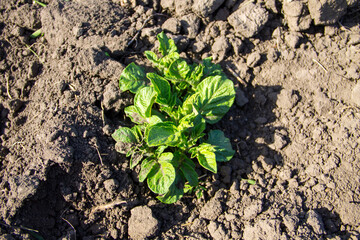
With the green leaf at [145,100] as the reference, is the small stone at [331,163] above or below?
below

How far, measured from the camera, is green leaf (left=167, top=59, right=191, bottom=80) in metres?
3.11

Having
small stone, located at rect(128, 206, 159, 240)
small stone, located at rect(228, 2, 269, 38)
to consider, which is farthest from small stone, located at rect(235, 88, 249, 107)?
small stone, located at rect(128, 206, 159, 240)

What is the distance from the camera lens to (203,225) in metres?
2.88

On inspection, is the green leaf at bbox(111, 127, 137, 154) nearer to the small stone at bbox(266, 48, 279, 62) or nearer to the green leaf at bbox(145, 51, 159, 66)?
the green leaf at bbox(145, 51, 159, 66)

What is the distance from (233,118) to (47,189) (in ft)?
6.53

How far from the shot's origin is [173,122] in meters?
2.89

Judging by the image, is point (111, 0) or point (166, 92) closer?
point (166, 92)

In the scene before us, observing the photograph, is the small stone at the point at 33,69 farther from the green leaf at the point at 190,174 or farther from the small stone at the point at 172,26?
the green leaf at the point at 190,174

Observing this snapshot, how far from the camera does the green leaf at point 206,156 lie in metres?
2.76

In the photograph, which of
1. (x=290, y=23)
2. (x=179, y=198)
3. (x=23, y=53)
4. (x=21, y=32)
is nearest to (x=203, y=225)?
(x=179, y=198)

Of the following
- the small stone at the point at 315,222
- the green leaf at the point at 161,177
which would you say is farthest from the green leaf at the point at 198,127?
the small stone at the point at 315,222

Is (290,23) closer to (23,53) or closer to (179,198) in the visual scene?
(179,198)

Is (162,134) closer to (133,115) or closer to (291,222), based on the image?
(133,115)

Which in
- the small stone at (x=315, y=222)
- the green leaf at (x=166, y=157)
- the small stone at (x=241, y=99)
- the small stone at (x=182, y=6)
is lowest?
the small stone at (x=315, y=222)
